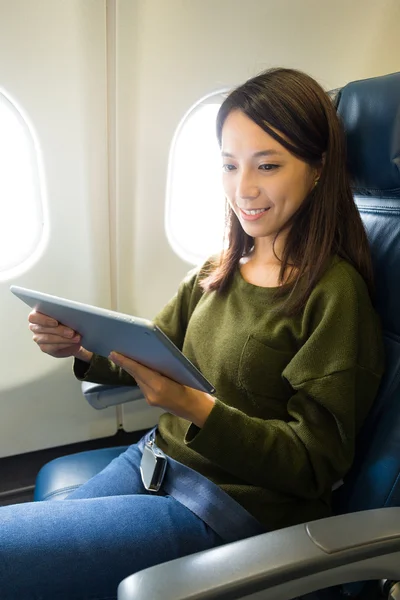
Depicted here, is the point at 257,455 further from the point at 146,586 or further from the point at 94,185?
the point at 94,185

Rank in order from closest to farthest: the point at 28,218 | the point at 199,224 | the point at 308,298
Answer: the point at 308,298 → the point at 28,218 → the point at 199,224

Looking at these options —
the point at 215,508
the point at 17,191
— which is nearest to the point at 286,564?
the point at 215,508

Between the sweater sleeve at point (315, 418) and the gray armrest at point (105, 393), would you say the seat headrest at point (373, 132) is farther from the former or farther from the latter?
the gray armrest at point (105, 393)

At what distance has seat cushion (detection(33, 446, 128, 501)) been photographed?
126 cm

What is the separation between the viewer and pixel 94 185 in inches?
59.6

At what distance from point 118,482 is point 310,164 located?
87 centimetres

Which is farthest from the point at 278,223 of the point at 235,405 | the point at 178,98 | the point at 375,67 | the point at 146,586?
the point at 375,67

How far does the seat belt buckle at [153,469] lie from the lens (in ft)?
3.43

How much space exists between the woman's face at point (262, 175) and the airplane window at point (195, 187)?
521mm

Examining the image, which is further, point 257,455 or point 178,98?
point 178,98

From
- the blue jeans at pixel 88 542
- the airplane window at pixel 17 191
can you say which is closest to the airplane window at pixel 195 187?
the airplane window at pixel 17 191

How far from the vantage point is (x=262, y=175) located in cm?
101

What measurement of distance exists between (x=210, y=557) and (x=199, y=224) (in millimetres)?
1344

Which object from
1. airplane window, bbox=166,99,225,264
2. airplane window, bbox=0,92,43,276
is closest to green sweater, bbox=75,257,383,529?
airplane window, bbox=166,99,225,264
